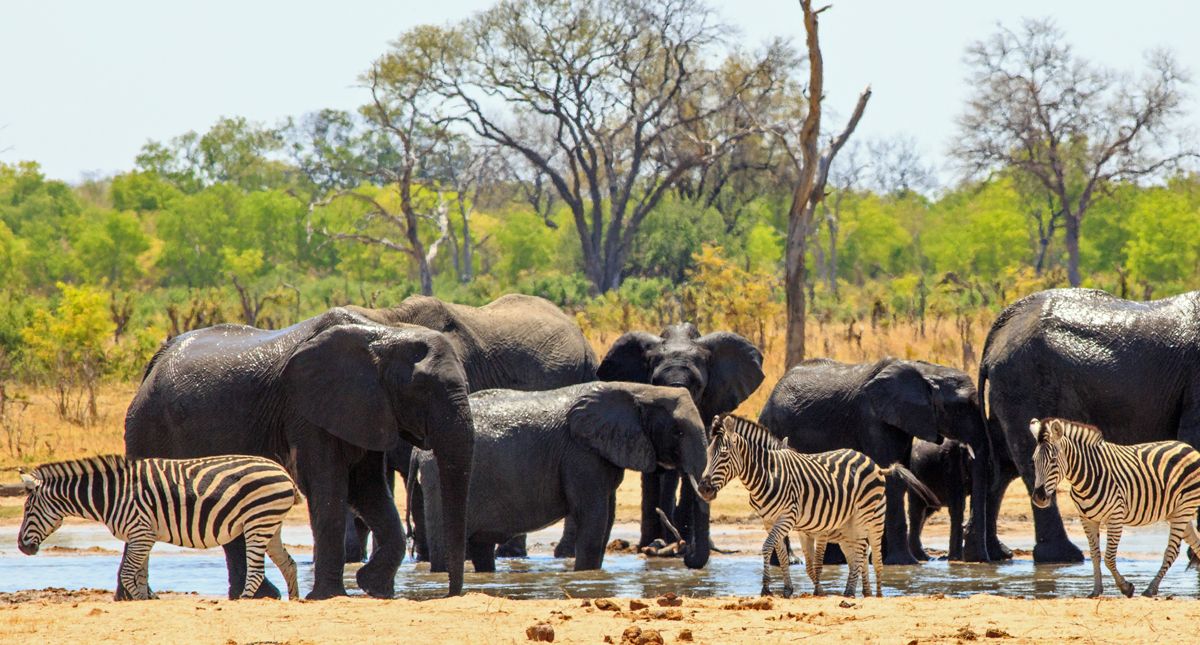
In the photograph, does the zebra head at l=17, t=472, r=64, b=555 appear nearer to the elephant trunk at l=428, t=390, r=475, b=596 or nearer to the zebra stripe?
the elephant trunk at l=428, t=390, r=475, b=596

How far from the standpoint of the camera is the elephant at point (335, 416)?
10.1 m

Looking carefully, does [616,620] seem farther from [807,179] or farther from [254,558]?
[807,179]

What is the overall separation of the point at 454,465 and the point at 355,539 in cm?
476

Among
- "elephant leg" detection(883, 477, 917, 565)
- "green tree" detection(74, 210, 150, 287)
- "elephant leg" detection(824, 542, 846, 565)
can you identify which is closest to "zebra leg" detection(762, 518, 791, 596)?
"elephant leg" detection(883, 477, 917, 565)

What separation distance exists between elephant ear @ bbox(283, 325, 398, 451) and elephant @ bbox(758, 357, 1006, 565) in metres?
5.12

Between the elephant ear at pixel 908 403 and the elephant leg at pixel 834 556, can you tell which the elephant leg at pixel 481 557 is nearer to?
the elephant leg at pixel 834 556

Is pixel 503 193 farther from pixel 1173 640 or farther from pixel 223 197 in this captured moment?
pixel 1173 640

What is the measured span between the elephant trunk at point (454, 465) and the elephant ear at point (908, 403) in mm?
5626

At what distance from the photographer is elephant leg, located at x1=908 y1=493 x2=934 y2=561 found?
14.6 m

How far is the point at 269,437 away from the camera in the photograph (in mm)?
10633

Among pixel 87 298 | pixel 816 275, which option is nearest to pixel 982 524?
pixel 87 298

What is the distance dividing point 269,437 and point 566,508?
335 cm

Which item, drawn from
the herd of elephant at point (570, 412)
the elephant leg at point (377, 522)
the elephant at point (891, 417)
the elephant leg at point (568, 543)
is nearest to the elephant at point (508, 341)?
the herd of elephant at point (570, 412)

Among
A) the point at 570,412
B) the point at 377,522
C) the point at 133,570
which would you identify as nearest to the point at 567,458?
the point at 570,412
